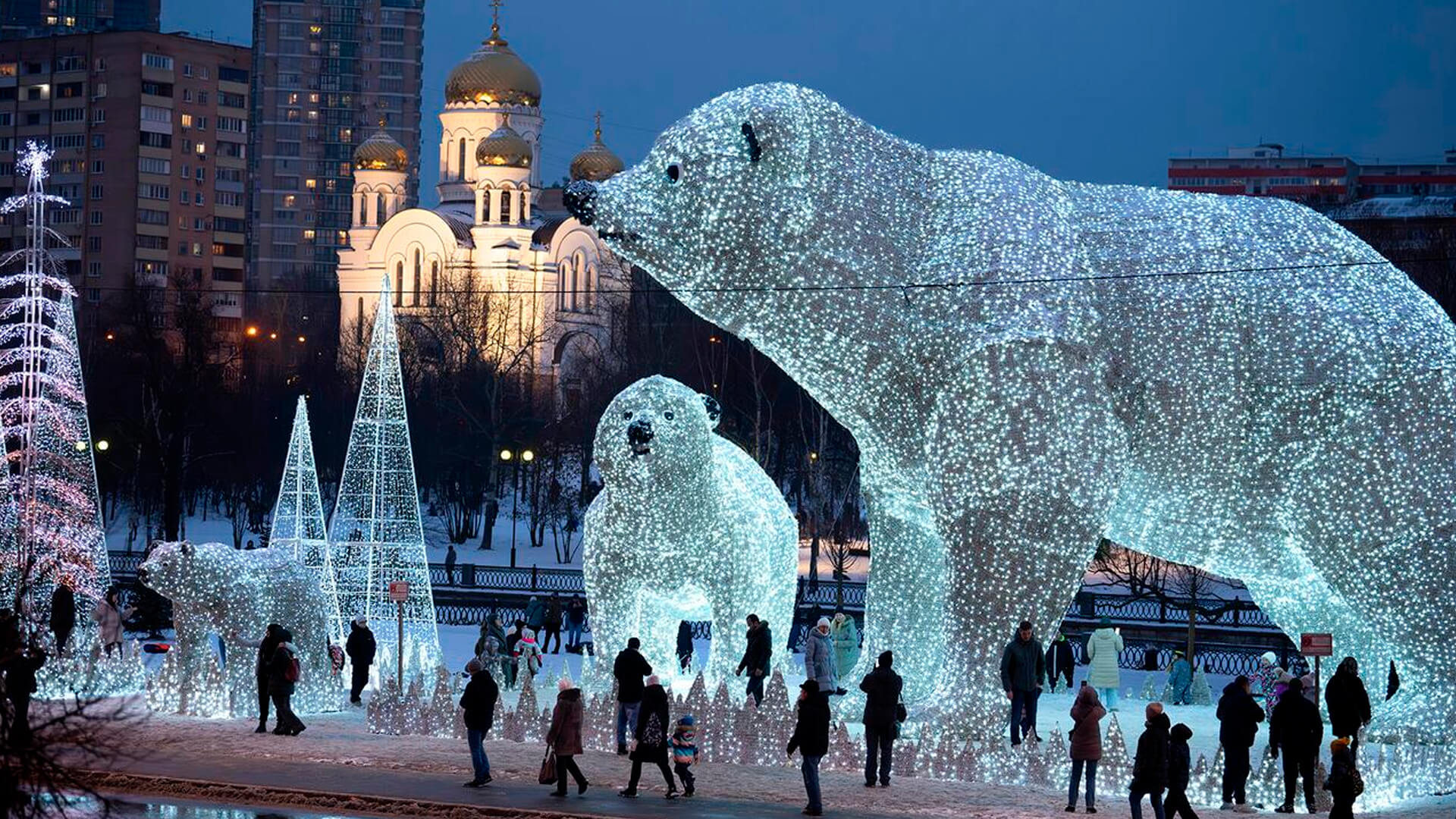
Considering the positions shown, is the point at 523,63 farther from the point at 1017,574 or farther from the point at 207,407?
the point at 1017,574

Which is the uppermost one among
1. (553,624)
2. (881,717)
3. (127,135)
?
(127,135)

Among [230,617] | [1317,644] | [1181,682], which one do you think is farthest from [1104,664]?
[230,617]

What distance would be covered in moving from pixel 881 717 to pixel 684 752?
1.22 m

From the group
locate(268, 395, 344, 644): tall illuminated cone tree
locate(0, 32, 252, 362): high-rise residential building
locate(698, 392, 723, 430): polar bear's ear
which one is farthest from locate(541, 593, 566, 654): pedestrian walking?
locate(0, 32, 252, 362): high-rise residential building

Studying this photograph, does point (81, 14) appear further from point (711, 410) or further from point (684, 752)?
point (684, 752)

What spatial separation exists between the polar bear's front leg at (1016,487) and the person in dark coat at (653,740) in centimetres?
181

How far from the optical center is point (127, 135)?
88.4m

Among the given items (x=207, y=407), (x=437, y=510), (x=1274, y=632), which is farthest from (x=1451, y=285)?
(x=207, y=407)

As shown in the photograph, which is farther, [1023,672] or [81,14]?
[81,14]

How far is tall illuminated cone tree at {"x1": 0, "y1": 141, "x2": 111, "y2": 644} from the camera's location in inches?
751

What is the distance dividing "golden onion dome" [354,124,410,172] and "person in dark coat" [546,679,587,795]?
57.4 m

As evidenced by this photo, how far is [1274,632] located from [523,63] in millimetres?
45514

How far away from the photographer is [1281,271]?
12016 mm

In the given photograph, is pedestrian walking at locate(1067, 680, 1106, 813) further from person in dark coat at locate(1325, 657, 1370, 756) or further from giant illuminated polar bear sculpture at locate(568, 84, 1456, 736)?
person in dark coat at locate(1325, 657, 1370, 756)
